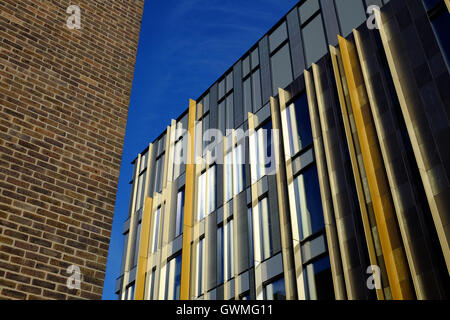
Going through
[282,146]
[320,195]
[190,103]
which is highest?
[190,103]

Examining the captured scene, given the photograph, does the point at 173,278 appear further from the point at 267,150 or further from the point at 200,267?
the point at 267,150

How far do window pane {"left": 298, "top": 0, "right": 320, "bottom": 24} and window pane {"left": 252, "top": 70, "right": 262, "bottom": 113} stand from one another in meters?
3.90

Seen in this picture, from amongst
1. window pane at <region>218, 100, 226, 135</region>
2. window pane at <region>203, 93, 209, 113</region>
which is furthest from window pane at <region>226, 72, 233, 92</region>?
window pane at <region>203, 93, 209, 113</region>

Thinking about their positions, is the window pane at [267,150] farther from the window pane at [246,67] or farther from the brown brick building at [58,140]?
the brown brick building at [58,140]

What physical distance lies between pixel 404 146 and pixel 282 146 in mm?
6911

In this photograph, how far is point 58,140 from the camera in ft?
20.5

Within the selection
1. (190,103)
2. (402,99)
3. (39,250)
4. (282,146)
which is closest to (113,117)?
(39,250)

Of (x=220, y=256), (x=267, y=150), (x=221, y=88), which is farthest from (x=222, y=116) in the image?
(x=220, y=256)

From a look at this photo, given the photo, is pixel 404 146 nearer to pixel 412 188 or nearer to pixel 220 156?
pixel 412 188

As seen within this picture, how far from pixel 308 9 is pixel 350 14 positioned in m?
3.30

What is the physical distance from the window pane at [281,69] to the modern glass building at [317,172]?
0.09m

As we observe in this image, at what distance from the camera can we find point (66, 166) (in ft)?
20.1

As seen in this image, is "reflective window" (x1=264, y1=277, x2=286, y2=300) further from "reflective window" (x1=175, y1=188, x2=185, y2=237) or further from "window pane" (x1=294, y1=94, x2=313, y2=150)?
"reflective window" (x1=175, y1=188, x2=185, y2=237)

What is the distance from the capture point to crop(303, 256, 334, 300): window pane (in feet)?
52.7
